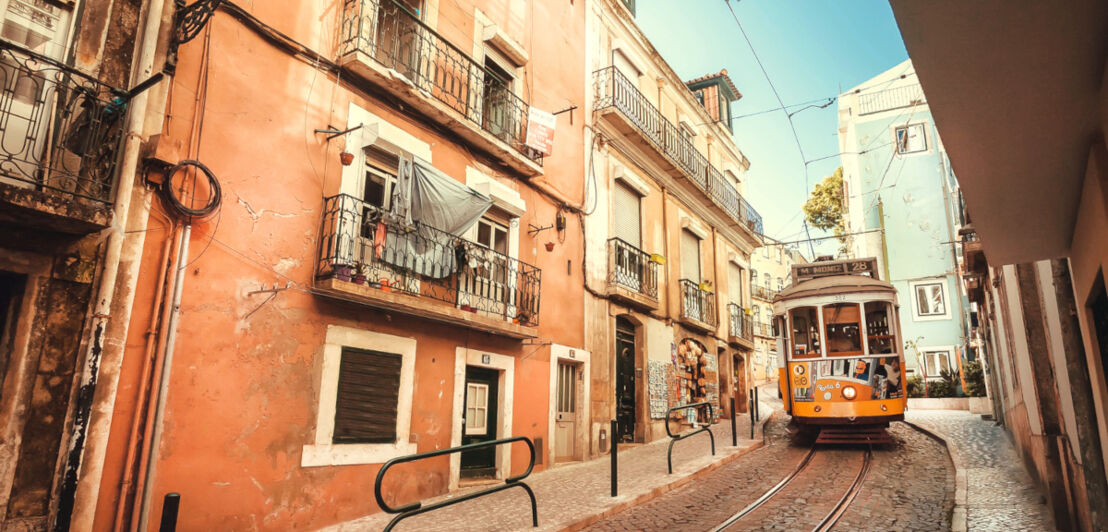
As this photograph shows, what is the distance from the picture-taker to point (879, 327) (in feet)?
35.7

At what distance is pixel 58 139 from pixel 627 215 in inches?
417

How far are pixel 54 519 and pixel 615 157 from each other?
36.7ft

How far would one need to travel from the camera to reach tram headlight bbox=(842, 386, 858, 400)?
32.9 feet

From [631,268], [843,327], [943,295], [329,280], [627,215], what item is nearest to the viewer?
[329,280]

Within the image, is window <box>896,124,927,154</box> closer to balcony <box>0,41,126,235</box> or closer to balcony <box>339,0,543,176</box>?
balcony <box>339,0,543,176</box>

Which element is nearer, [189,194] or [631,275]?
[189,194]

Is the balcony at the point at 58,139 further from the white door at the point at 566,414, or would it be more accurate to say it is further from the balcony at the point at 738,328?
the balcony at the point at 738,328

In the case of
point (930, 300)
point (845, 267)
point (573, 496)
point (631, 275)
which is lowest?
point (573, 496)

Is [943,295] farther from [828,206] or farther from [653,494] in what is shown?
[653,494]

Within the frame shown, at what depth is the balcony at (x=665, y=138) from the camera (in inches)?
523

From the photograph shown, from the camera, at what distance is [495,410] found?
9344 millimetres

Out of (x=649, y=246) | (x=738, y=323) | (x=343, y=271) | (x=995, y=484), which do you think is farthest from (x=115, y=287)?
(x=738, y=323)

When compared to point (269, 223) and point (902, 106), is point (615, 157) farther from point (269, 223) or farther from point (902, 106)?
point (902, 106)

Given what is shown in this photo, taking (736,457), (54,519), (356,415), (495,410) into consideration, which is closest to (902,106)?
(736,457)
